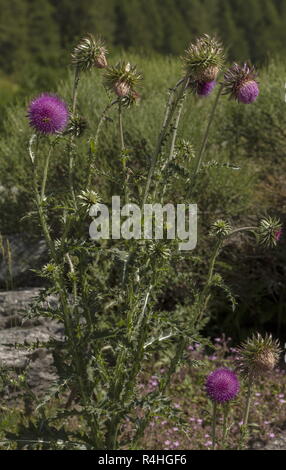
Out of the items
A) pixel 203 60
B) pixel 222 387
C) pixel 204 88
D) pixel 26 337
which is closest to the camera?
pixel 203 60

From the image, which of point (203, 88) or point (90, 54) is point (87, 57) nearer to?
point (90, 54)

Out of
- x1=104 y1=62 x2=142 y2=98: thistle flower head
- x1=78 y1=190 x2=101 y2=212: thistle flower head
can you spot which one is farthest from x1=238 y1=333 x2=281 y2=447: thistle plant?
x1=104 y1=62 x2=142 y2=98: thistle flower head

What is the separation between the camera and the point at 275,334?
18.1ft

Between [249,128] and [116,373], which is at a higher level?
[249,128]

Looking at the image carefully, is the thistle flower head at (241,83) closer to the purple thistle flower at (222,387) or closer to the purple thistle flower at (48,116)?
the purple thistle flower at (48,116)

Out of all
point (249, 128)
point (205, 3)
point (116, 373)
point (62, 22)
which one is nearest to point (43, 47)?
point (62, 22)

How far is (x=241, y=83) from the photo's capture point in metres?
2.93

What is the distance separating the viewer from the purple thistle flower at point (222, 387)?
2.95 metres

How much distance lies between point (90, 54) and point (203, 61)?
50 centimetres

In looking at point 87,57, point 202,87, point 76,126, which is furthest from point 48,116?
point 202,87

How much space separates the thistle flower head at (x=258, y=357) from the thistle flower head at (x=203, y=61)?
109 centimetres

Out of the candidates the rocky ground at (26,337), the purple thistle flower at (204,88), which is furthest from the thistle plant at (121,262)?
the rocky ground at (26,337)
